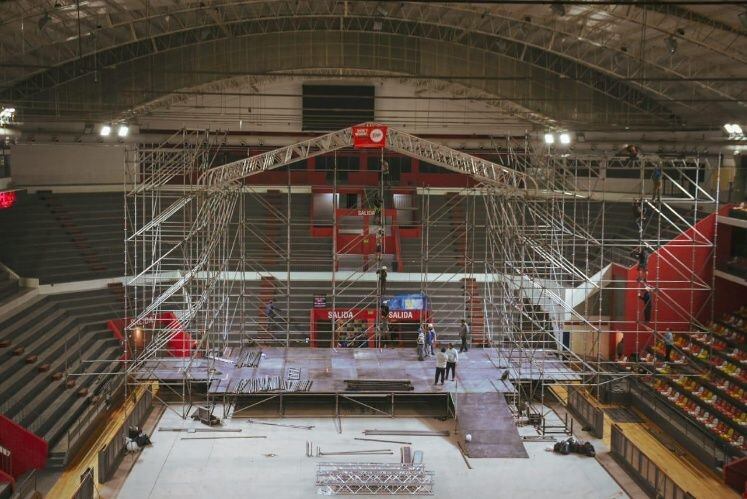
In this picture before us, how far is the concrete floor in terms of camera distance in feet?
44.8

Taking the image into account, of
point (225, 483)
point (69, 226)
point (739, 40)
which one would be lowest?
point (225, 483)

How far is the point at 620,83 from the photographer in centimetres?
2561

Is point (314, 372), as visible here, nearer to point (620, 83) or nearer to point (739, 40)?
point (739, 40)

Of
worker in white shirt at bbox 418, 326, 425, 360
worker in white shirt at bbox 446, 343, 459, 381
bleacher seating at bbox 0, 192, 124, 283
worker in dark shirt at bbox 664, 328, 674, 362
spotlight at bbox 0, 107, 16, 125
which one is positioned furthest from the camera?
bleacher seating at bbox 0, 192, 124, 283

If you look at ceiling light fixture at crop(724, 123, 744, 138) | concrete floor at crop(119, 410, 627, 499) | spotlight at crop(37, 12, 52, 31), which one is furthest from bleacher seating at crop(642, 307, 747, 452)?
spotlight at crop(37, 12, 52, 31)

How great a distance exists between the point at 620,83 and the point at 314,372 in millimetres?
13287

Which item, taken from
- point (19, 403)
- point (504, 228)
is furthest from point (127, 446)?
point (504, 228)

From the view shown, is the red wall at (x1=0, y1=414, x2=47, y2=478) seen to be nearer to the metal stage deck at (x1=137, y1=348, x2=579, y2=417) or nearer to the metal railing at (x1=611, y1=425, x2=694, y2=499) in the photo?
the metal stage deck at (x1=137, y1=348, x2=579, y2=417)

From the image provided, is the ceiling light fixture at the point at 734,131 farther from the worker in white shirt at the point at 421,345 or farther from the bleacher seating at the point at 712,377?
the worker in white shirt at the point at 421,345

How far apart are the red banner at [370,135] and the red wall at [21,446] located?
28.4ft

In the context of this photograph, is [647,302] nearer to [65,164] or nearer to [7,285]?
[7,285]

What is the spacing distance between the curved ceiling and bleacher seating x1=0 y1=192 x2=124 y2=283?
8.49 feet

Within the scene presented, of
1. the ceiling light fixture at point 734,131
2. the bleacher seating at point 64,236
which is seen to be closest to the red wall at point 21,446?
the bleacher seating at point 64,236

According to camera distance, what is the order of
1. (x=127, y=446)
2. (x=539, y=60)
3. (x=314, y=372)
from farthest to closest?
(x=539, y=60), (x=314, y=372), (x=127, y=446)
